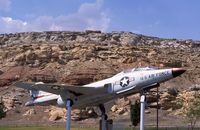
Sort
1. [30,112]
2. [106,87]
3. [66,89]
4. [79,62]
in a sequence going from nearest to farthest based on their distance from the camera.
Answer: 1. [106,87]
2. [66,89]
3. [30,112]
4. [79,62]

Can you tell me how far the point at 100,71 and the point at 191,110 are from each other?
45.3 meters

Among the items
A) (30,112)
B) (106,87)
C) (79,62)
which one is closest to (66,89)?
(106,87)

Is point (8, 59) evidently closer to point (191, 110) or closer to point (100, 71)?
point (100, 71)

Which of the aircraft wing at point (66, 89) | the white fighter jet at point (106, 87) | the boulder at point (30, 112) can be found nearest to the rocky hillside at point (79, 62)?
the boulder at point (30, 112)

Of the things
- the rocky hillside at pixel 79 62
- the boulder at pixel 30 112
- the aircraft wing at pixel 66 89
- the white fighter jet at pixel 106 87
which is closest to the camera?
the white fighter jet at pixel 106 87

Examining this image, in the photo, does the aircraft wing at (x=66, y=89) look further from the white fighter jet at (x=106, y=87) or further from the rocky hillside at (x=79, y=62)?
the rocky hillside at (x=79, y=62)

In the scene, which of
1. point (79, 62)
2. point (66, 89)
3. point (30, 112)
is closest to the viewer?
point (66, 89)

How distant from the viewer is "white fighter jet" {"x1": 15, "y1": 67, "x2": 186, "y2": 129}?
94.0ft

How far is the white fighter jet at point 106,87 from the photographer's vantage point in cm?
2864

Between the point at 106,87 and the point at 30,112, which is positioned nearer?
the point at 106,87

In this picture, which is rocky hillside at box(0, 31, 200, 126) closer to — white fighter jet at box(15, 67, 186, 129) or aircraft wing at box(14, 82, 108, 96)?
white fighter jet at box(15, 67, 186, 129)

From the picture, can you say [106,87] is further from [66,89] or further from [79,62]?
[79,62]

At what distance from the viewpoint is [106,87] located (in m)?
30.0

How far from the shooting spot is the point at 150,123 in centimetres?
8325
